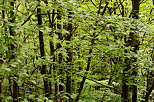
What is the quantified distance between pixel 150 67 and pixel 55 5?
345 cm

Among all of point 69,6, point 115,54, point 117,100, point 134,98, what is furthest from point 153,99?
point 69,6

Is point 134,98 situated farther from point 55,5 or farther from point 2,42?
point 2,42

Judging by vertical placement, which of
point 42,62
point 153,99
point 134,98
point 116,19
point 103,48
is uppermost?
point 116,19

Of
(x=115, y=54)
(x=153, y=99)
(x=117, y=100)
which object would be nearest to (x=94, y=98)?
(x=117, y=100)

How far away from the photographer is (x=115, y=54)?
4.14 m

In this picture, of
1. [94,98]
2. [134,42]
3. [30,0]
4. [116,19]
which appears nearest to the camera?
[30,0]

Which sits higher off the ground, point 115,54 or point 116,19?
point 116,19

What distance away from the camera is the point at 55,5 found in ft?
9.49

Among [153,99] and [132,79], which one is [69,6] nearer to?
[132,79]

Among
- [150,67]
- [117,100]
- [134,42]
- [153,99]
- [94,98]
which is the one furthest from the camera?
[153,99]

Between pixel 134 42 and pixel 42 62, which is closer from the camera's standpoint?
pixel 42 62

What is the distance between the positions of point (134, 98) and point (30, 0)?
527cm

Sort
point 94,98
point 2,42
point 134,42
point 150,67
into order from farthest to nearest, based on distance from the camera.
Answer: point 94,98, point 134,42, point 150,67, point 2,42

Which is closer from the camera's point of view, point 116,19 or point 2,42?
point 2,42
